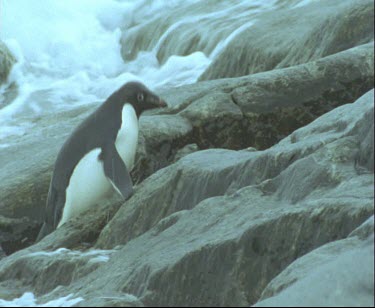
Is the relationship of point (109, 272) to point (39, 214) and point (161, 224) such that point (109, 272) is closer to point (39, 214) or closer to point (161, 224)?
point (161, 224)

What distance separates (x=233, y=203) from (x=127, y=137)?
2655mm

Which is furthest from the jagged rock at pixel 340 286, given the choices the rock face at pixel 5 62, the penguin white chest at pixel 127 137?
the rock face at pixel 5 62

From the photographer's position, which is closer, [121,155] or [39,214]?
[121,155]

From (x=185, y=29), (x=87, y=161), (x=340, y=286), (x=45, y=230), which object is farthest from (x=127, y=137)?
(x=185, y=29)

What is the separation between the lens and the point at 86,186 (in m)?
8.15

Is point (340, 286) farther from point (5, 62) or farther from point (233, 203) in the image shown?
point (5, 62)

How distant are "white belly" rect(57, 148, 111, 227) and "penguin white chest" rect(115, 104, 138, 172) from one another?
0.62 ft

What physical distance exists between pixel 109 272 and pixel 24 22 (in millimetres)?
16431

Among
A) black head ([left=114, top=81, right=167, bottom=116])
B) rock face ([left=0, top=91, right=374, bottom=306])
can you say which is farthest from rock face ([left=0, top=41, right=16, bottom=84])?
rock face ([left=0, top=91, right=374, bottom=306])

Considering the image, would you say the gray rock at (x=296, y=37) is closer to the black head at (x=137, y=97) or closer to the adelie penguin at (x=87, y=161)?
the black head at (x=137, y=97)

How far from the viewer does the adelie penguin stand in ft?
26.8

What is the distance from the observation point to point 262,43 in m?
12.0

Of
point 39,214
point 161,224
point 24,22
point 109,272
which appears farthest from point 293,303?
point 24,22

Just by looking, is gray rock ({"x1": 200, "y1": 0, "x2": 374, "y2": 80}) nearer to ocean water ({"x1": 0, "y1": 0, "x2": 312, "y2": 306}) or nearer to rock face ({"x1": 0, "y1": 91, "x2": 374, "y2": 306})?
ocean water ({"x1": 0, "y1": 0, "x2": 312, "y2": 306})
